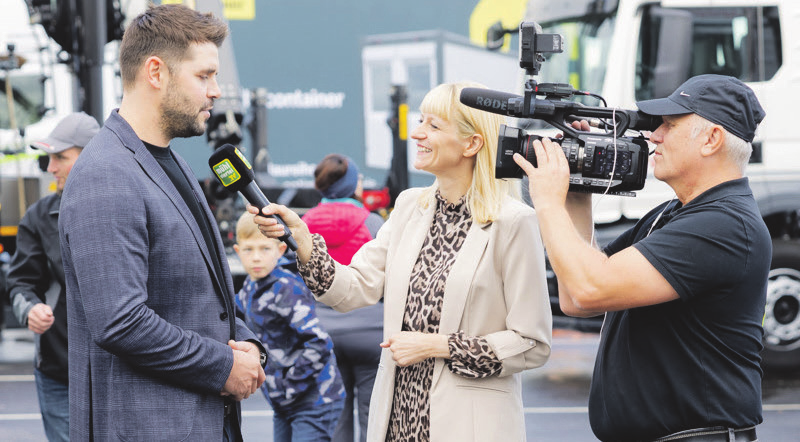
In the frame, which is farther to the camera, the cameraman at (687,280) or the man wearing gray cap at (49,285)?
the man wearing gray cap at (49,285)

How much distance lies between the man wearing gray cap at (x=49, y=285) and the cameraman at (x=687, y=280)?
2.50 meters

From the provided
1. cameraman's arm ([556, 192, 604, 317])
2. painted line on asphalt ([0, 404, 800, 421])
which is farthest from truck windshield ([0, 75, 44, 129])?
cameraman's arm ([556, 192, 604, 317])

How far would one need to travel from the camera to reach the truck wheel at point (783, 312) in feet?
26.3

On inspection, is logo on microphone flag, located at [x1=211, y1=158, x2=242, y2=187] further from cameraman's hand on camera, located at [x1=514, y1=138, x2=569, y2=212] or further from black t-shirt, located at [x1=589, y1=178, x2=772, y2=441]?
black t-shirt, located at [x1=589, y1=178, x2=772, y2=441]

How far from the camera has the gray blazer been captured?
2512 millimetres

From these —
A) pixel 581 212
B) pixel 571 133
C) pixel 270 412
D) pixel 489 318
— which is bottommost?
pixel 270 412

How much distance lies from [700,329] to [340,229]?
2.35 m

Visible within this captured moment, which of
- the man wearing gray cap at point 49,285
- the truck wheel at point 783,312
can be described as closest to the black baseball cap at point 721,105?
the man wearing gray cap at point 49,285

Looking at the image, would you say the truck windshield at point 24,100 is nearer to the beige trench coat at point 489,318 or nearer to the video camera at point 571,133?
the beige trench coat at point 489,318

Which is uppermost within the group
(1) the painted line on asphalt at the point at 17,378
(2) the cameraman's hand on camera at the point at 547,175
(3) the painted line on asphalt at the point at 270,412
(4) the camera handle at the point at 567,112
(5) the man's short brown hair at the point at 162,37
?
(5) the man's short brown hair at the point at 162,37

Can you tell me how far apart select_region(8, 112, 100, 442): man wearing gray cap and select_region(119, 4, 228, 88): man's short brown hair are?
1782mm

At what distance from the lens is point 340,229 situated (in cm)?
470

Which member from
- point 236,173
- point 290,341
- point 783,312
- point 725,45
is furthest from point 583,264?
point 783,312

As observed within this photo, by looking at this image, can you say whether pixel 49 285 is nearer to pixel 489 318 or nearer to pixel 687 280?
pixel 489 318
